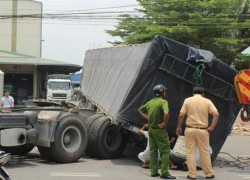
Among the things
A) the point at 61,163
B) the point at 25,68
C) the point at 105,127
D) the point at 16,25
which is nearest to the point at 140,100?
the point at 105,127

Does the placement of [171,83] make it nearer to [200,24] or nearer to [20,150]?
[20,150]

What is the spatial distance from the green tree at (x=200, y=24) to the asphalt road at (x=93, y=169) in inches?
896

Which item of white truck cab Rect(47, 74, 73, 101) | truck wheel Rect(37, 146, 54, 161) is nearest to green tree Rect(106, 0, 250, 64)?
white truck cab Rect(47, 74, 73, 101)

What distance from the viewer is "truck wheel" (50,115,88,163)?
1187 cm

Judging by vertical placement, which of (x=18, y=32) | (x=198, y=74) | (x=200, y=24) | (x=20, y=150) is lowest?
(x=20, y=150)

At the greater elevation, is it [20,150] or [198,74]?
[198,74]

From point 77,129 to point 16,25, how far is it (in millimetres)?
47903

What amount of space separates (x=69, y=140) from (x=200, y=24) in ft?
81.0

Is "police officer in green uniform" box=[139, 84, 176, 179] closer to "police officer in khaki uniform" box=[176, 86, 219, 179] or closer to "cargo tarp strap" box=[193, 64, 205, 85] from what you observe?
"police officer in khaki uniform" box=[176, 86, 219, 179]

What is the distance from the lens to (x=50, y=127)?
38.8ft

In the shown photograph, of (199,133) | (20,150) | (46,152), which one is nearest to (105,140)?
(46,152)

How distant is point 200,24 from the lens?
35.5 metres

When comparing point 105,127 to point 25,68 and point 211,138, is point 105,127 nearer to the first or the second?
point 211,138

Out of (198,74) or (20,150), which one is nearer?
(198,74)
